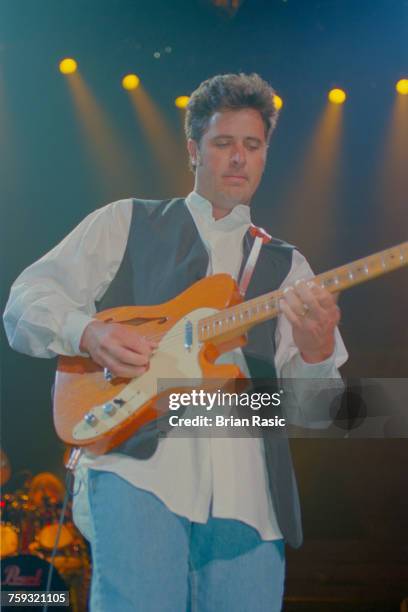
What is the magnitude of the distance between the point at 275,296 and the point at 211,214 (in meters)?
0.40

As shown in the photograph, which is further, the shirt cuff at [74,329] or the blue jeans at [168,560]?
the shirt cuff at [74,329]

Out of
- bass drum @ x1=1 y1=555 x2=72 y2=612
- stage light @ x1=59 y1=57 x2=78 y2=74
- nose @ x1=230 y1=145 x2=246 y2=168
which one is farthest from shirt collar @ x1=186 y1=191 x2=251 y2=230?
bass drum @ x1=1 y1=555 x2=72 y2=612

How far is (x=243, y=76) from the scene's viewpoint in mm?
2414

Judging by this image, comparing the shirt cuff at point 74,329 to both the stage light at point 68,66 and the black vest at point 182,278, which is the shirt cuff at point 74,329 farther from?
the stage light at point 68,66

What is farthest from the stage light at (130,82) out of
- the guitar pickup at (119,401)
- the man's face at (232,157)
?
the guitar pickup at (119,401)

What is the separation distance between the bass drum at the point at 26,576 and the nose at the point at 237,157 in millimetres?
1299

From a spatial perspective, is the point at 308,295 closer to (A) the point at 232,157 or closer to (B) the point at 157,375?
(B) the point at 157,375

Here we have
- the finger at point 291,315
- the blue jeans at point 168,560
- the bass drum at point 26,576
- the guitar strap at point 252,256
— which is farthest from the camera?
the bass drum at point 26,576

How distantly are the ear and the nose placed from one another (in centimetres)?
16

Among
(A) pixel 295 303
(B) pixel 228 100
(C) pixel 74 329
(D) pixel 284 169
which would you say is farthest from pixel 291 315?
(D) pixel 284 169

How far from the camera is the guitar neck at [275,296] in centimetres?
170

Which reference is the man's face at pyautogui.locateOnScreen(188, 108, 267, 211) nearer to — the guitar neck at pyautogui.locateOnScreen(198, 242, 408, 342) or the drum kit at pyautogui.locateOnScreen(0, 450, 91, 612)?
the guitar neck at pyautogui.locateOnScreen(198, 242, 408, 342)

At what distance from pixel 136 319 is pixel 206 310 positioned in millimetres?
180

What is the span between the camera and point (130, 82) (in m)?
2.62
